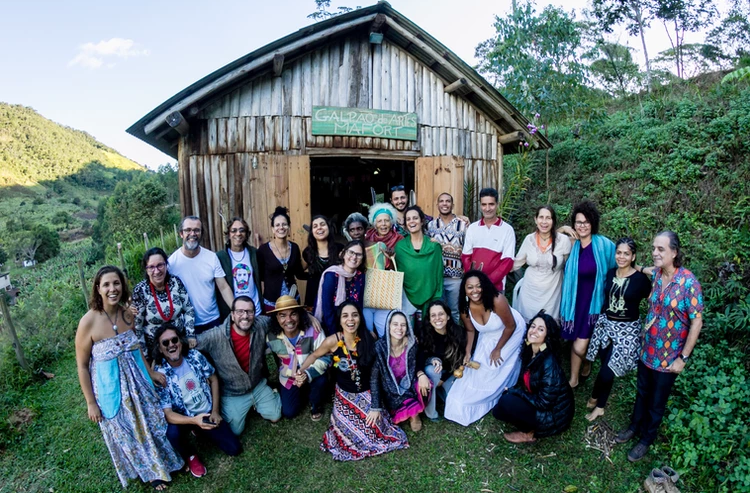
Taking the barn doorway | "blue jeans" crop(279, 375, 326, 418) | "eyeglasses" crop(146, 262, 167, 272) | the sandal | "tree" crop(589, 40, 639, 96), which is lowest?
the sandal

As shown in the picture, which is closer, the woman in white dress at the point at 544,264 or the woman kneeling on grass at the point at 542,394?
the woman kneeling on grass at the point at 542,394

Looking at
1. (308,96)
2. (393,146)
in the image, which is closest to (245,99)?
(308,96)

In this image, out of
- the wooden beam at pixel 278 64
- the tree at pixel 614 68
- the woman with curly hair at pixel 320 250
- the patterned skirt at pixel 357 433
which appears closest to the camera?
the patterned skirt at pixel 357 433

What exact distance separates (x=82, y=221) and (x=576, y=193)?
56.1 meters

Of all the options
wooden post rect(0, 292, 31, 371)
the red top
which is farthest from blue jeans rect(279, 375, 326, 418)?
wooden post rect(0, 292, 31, 371)

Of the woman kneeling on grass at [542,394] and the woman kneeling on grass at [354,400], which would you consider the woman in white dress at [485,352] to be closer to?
the woman kneeling on grass at [542,394]

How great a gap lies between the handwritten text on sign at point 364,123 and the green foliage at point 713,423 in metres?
4.47

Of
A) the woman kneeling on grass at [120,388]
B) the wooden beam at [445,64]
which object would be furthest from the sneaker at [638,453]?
the wooden beam at [445,64]

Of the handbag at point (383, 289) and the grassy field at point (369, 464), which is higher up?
the handbag at point (383, 289)

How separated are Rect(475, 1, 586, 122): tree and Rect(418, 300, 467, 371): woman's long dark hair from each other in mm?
6514

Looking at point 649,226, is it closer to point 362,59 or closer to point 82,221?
point 362,59

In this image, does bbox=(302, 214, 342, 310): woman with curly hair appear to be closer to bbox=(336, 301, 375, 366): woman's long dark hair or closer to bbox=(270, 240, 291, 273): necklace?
bbox=(270, 240, 291, 273): necklace

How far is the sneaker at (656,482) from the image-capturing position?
2869 millimetres

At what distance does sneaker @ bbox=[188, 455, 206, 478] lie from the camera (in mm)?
3203
